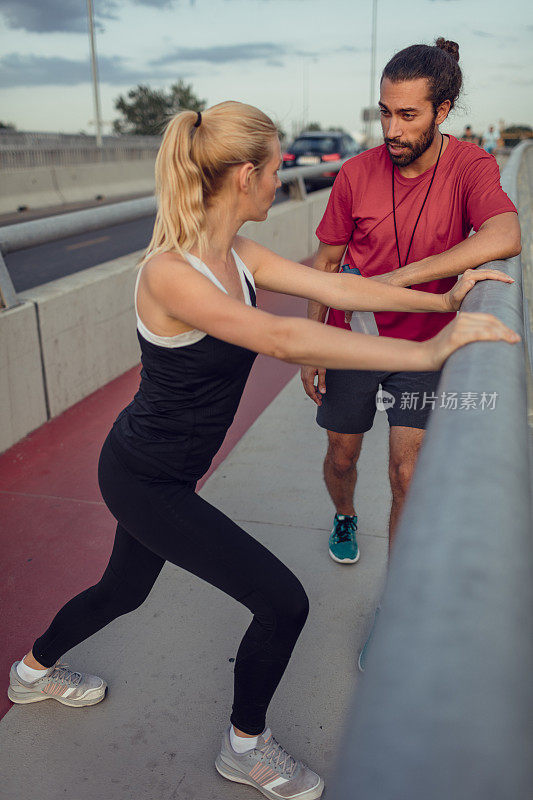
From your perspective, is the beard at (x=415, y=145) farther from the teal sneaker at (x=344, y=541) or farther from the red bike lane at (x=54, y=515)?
the red bike lane at (x=54, y=515)

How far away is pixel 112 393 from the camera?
5684 millimetres

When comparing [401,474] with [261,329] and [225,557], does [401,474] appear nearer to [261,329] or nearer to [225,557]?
[225,557]

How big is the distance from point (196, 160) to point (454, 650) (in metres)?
1.77

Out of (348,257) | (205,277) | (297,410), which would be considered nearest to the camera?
(205,277)

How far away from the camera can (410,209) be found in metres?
2.90

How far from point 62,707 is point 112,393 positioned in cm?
329

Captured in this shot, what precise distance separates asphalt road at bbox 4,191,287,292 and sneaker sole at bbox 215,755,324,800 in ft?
Answer: 27.8

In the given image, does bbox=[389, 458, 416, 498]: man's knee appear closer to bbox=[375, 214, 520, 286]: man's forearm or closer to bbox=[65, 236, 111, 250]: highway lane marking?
bbox=[375, 214, 520, 286]: man's forearm

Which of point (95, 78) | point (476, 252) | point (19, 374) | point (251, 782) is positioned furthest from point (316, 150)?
point (251, 782)

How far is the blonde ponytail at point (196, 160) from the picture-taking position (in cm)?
207

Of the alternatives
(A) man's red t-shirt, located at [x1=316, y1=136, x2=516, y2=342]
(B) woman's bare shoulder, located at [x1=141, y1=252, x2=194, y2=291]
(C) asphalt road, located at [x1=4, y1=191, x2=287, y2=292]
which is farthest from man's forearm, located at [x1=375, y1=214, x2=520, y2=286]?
(C) asphalt road, located at [x1=4, y1=191, x2=287, y2=292]

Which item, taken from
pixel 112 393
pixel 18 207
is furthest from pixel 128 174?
pixel 112 393

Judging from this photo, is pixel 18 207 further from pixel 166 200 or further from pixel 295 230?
pixel 166 200

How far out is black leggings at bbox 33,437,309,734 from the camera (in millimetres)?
2150
